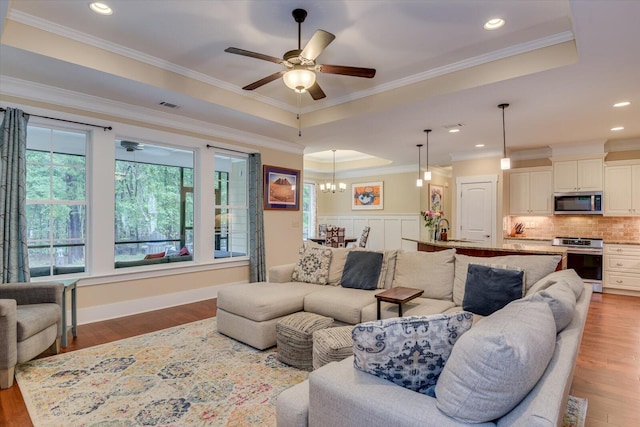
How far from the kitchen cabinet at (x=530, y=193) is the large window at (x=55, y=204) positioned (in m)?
7.46

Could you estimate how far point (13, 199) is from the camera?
3400mm

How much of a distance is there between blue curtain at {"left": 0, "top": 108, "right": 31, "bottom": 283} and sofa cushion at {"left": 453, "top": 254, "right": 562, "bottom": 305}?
4.39m

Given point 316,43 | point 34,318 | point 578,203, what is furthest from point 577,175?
point 34,318

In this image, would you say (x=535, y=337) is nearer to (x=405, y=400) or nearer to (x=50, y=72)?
(x=405, y=400)

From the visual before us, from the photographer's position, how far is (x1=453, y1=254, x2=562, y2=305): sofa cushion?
2.79 meters

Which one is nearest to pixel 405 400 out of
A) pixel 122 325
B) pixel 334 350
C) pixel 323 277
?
pixel 334 350

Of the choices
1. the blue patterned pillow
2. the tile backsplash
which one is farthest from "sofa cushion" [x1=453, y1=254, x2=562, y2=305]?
the tile backsplash

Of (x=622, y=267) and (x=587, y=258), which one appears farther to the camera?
(x=587, y=258)

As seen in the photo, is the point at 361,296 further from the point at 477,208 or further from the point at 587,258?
the point at 587,258

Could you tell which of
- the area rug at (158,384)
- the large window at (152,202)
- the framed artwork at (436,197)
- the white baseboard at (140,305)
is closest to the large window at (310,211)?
the framed artwork at (436,197)

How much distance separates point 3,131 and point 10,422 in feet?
9.31

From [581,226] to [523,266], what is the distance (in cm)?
479

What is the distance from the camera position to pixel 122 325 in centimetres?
391

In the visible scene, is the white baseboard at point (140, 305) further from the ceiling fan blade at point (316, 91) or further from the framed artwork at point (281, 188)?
the ceiling fan blade at point (316, 91)
